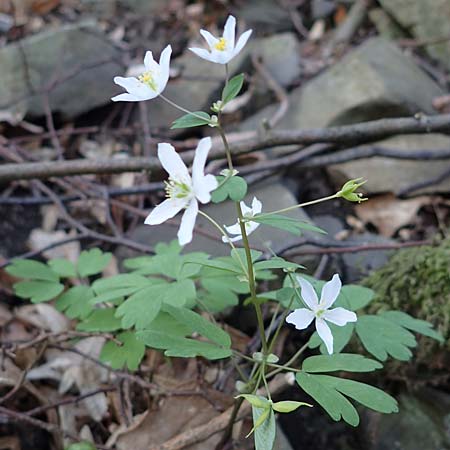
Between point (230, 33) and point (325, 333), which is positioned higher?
point (230, 33)

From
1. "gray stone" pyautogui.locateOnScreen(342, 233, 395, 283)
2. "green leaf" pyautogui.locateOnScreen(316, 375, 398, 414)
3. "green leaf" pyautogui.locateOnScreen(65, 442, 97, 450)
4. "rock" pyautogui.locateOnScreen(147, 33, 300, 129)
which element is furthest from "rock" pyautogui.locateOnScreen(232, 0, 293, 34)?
"green leaf" pyautogui.locateOnScreen(316, 375, 398, 414)

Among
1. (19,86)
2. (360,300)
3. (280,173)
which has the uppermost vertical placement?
(360,300)

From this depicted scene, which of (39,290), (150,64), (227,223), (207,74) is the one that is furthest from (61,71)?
(150,64)

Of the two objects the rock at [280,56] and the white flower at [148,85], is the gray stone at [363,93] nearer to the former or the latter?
the rock at [280,56]

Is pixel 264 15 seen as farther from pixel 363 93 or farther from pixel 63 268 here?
pixel 63 268

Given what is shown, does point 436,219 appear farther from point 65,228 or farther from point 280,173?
point 65,228

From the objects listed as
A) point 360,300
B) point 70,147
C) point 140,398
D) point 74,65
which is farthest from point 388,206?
point 74,65

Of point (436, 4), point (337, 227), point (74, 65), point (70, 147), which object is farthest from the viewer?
point (436, 4)
